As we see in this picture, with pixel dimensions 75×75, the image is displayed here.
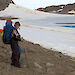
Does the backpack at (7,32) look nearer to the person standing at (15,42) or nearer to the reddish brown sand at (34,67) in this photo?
the person standing at (15,42)

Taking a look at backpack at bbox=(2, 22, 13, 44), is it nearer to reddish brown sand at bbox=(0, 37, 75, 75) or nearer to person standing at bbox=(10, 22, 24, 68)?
person standing at bbox=(10, 22, 24, 68)

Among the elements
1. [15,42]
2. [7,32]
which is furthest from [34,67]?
[7,32]

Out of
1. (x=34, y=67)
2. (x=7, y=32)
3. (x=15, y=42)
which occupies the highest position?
(x=7, y=32)

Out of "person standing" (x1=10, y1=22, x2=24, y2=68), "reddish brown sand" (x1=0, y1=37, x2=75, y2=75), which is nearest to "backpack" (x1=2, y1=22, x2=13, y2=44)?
"person standing" (x1=10, y1=22, x2=24, y2=68)

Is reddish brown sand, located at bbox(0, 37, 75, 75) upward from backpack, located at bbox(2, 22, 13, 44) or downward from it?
downward

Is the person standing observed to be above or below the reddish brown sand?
above

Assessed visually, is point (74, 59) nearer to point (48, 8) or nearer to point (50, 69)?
point (50, 69)

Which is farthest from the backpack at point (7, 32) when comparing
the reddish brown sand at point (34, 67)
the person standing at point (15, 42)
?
the reddish brown sand at point (34, 67)

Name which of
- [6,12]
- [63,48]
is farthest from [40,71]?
[6,12]

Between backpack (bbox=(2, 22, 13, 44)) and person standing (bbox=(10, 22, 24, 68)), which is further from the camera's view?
person standing (bbox=(10, 22, 24, 68))

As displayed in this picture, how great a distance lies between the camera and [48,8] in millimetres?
76562

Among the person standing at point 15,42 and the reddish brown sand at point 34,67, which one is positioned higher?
the person standing at point 15,42

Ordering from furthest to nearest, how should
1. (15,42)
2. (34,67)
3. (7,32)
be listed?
(34,67) < (15,42) < (7,32)

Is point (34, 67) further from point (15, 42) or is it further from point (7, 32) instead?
point (7, 32)
